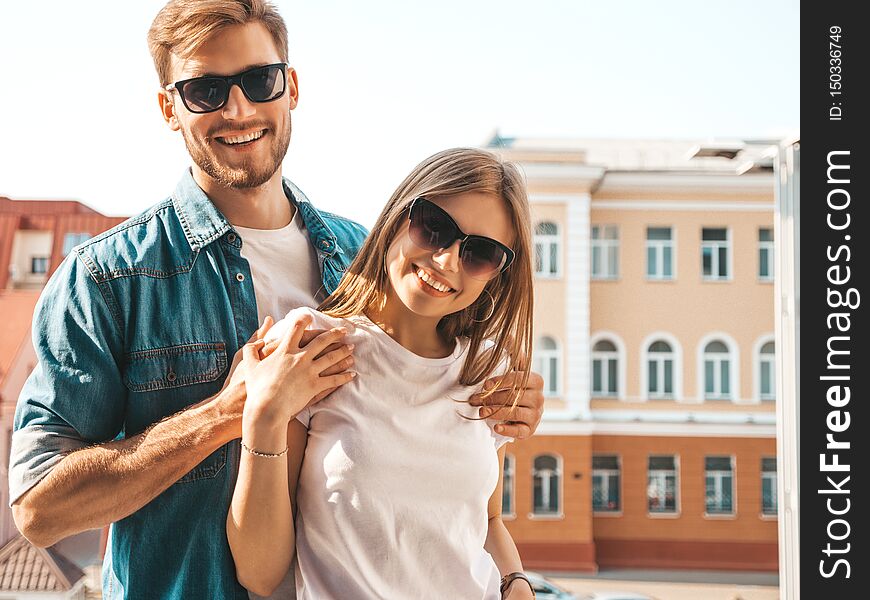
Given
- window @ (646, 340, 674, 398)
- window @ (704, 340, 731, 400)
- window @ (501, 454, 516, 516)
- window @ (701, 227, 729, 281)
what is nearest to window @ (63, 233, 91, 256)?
window @ (501, 454, 516, 516)

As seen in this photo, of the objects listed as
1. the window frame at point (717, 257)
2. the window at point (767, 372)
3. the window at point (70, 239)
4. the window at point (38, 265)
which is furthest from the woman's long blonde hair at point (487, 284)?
the window at point (767, 372)

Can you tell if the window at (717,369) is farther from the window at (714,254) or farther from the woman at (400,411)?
the woman at (400,411)

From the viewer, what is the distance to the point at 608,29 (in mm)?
14055

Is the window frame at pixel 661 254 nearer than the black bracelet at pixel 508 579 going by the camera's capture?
No

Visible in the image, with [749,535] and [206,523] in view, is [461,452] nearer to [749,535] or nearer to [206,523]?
[206,523]

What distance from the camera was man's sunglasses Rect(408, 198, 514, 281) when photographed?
3.01ft

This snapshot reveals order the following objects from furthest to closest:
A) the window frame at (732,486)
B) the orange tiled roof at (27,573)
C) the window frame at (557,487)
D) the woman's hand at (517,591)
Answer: the window frame at (732,486) → the window frame at (557,487) → the orange tiled roof at (27,573) → the woman's hand at (517,591)

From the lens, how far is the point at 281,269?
1.09 meters

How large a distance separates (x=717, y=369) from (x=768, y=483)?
1.61 m

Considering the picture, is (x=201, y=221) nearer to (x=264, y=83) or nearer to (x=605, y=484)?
(x=264, y=83)

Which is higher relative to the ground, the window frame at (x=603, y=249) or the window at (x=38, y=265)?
the window frame at (x=603, y=249)

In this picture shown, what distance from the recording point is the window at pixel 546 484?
41.5 ft

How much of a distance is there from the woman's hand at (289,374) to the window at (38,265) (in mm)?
5989
